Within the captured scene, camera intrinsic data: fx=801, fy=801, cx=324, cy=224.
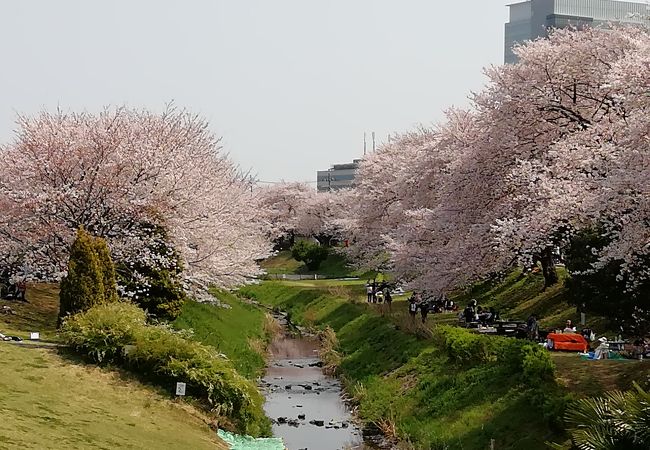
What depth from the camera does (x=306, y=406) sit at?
27.2 m

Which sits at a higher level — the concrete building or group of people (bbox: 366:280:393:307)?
the concrete building

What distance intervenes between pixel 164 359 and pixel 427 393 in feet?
28.2

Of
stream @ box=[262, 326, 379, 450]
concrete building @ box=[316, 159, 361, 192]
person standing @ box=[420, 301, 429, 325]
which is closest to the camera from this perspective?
stream @ box=[262, 326, 379, 450]

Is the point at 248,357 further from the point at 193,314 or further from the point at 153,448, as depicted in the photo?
the point at 153,448

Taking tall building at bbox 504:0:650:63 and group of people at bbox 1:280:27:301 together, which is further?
tall building at bbox 504:0:650:63

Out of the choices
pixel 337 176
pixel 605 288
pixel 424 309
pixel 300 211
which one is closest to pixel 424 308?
pixel 424 309

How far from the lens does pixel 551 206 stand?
20359mm

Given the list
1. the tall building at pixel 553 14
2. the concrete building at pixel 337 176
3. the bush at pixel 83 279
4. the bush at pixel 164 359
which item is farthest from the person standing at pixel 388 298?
the concrete building at pixel 337 176

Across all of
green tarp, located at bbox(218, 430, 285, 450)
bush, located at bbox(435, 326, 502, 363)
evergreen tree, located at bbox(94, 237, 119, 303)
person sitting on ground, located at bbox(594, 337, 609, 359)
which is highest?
evergreen tree, located at bbox(94, 237, 119, 303)

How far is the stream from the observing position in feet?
74.5

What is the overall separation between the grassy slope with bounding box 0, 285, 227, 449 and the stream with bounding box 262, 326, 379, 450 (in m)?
5.17

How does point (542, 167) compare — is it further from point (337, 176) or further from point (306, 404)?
point (337, 176)

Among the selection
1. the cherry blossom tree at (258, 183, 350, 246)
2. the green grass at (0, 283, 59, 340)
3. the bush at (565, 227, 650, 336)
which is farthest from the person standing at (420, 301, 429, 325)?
the cherry blossom tree at (258, 183, 350, 246)

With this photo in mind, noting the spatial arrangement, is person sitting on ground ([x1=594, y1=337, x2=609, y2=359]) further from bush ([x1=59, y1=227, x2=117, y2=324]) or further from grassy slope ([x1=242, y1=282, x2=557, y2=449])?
bush ([x1=59, y1=227, x2=117, y2=324])
